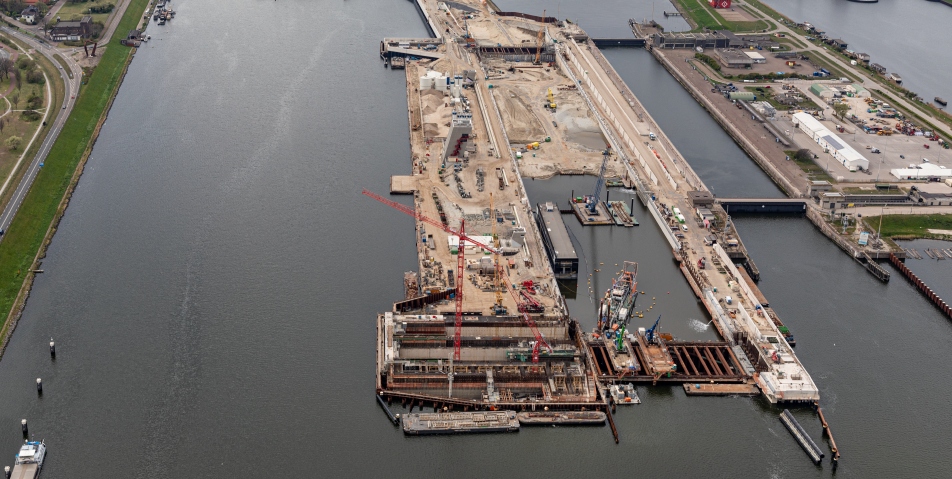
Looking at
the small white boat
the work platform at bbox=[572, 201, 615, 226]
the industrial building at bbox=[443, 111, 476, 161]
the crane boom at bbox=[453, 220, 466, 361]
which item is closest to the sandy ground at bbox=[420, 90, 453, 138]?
the industrial building at bbox=[443, 111, 476, 161]

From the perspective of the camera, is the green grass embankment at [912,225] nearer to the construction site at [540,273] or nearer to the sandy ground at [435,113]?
the construction site at [540,273]

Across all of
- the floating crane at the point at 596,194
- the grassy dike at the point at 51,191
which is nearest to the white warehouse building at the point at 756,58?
the floating crane at the point at 596,194

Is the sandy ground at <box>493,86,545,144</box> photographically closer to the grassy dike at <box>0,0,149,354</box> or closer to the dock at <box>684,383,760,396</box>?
the dock at <box>684,383,760,396</box>

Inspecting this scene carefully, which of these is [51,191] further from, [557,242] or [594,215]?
[594,215]

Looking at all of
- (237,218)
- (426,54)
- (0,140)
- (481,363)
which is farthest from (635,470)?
(426,54)

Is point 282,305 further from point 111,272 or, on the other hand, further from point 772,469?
point 772,469

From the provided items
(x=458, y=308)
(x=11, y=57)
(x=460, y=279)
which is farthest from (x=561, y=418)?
(x=11, y=57)
